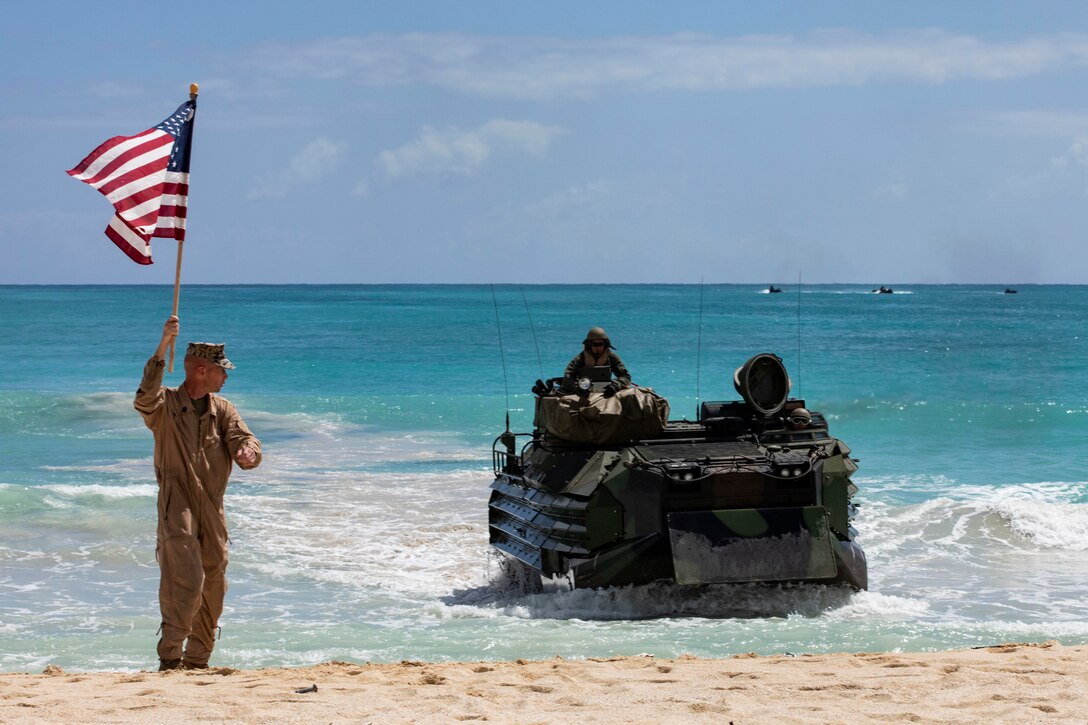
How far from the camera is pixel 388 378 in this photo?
150 feet

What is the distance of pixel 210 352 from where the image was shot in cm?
830

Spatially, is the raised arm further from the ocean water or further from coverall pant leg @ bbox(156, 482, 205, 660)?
the ocean water

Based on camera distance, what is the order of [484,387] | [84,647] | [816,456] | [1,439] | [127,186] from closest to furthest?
1. [127,186]
2. [84,647]
3. [816,456]
4. [1,439]
5. [484,387]

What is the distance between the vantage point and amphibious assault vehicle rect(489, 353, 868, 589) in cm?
1195

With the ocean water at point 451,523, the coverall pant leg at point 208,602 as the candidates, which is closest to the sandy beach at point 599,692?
the coverall pant leg at point 208,602

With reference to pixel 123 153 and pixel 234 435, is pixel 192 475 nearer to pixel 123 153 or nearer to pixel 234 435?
pixel 234 435

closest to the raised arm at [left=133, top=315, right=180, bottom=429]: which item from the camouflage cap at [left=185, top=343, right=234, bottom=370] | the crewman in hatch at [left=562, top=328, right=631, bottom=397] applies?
the camouflage cap at [left=185, top=343, right=234, bottom=370]

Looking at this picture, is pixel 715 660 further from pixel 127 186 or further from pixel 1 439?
pixel 1 439

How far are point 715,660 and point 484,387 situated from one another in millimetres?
32624

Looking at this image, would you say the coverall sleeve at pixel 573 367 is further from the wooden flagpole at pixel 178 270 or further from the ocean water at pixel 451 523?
the wooden flagpole at pixel 178 270

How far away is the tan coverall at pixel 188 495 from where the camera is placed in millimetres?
8250

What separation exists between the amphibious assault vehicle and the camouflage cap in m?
4.44

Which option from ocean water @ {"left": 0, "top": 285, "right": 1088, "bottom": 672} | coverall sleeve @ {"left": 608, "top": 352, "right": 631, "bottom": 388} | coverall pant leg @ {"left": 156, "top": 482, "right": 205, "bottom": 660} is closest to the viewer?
coverall pant leg @ {"left": 156, "top": 482, "right": 205, "bottom": 660}

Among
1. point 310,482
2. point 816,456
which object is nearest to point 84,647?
point 816,456
